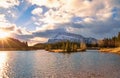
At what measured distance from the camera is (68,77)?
60.2 m

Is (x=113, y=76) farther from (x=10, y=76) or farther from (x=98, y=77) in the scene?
(x=10, y=76)

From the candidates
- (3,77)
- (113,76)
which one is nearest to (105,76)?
(113,76)

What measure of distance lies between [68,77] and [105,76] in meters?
10.4

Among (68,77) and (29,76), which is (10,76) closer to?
(29,76)

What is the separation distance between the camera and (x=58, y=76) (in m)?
61.6

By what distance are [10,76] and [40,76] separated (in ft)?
28.7

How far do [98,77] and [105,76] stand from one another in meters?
2.62

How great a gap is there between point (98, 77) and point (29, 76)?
19.4 m

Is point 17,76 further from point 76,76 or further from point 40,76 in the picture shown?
point 76,76

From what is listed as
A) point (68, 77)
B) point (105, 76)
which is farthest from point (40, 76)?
point (105, 76)

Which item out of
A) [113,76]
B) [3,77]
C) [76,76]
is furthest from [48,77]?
[113,76]

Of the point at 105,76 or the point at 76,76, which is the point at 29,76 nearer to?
the point at 76,76

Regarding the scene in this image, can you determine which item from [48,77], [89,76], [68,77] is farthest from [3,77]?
[89,76]

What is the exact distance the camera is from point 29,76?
61.7 meters
